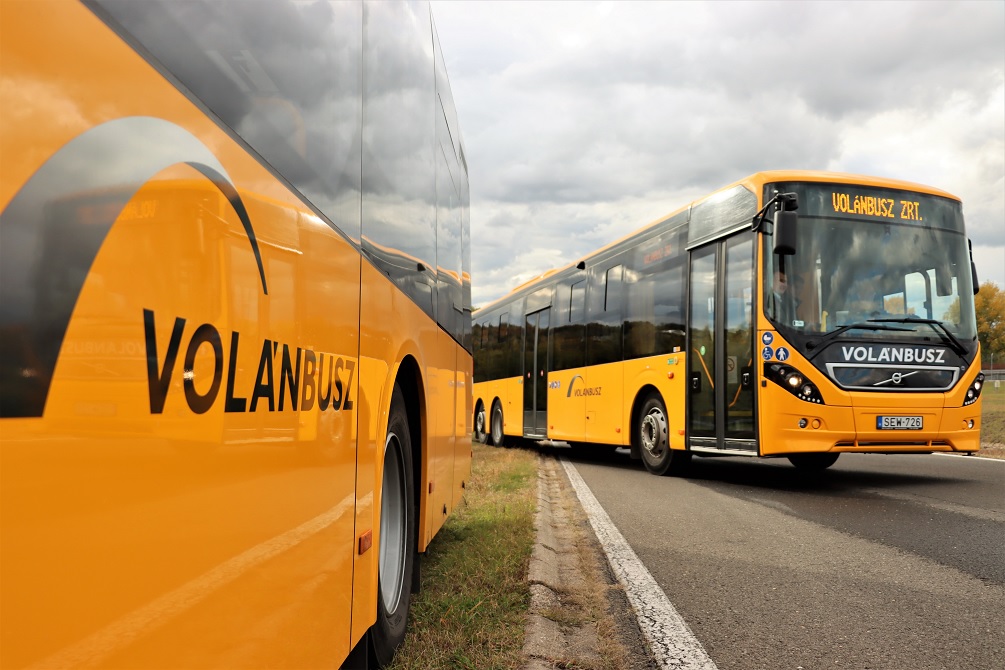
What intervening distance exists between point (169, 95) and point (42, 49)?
311 millimetres

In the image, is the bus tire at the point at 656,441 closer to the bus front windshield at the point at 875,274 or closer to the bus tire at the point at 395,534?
the bus front windshield at the point at 875,274

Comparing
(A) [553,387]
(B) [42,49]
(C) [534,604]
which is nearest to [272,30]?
(B) [42,49]

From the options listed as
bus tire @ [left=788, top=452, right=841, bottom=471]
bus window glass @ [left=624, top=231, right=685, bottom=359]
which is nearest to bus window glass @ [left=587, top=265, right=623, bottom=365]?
bus window glass @ [left=624, top=231, right=685, bottom=359]

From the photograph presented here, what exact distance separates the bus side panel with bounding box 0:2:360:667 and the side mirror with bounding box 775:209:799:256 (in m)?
8.01

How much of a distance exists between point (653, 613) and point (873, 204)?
7.21 metres

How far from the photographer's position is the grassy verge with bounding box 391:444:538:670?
3.78m

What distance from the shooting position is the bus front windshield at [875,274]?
9.72 meters

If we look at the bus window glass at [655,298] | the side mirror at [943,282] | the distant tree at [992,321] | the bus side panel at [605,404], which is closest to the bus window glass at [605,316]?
the bus side panel at [605,404]

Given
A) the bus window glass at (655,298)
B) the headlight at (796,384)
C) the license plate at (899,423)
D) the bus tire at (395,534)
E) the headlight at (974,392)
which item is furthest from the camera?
the bus window glass at (655,298)

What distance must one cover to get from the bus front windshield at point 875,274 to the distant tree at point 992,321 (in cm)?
6300

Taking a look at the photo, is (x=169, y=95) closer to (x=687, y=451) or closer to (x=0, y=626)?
(x=0, y=626)

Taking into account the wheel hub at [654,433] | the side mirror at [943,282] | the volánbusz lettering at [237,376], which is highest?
the side mirror at [943,282]

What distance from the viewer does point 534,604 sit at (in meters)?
4.49

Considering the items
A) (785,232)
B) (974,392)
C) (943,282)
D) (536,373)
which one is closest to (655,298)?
(785,232)
